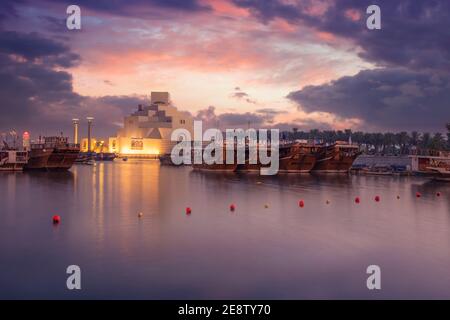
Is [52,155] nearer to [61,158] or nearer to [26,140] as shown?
[61,158]

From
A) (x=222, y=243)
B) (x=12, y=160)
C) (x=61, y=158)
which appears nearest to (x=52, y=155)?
(x=61, y=158)

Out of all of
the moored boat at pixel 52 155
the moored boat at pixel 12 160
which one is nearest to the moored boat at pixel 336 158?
the moored boat at pixel 52 155

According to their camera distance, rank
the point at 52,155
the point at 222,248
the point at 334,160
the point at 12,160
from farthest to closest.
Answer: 1. the point at 334,160
2. the point at 12,160
3. the point at 52,155
4. the point at 222,248

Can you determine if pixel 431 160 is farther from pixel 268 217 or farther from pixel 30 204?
pixel 30 204

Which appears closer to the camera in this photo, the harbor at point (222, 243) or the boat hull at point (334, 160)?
the harbor at point (222, 243)

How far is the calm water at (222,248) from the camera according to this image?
1902 centimetres

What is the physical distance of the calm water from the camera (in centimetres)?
1902

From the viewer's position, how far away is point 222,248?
86.1 ft

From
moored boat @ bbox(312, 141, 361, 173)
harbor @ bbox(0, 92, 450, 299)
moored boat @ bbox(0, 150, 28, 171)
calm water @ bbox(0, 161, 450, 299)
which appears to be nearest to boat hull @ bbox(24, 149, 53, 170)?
moored boat @ bbox(0, 150, 28, 171)

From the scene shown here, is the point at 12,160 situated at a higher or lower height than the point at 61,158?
lower

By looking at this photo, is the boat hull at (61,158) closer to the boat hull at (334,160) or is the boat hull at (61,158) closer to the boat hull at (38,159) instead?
the boat hull at (38,159)

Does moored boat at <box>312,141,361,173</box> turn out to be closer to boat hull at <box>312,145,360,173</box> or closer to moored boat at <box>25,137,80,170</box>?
boat hull at <box>312,145,360,173</box>

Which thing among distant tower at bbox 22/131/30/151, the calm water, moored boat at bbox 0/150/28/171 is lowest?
the calm water
